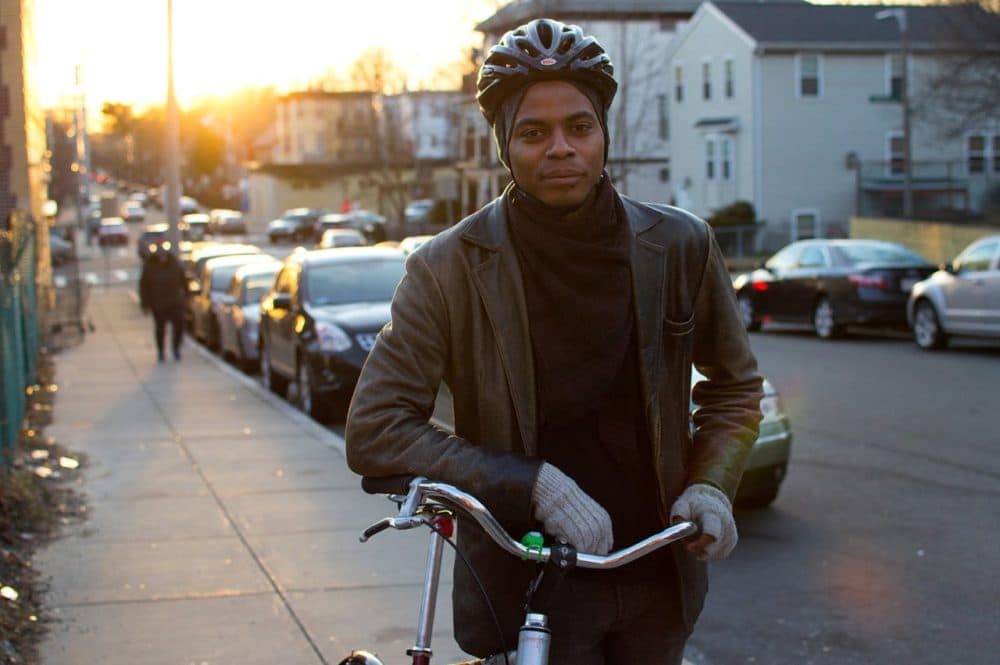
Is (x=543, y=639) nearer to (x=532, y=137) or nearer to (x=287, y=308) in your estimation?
(x=532, y=137)

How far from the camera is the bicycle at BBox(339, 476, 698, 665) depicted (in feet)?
8.68

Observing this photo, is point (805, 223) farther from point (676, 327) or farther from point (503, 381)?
point (503, 381)

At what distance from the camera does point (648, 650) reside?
3047mm

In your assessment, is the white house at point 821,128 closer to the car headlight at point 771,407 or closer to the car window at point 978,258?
the car window at point 978,258

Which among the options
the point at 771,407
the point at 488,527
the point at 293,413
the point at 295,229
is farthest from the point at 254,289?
the point at 295,229

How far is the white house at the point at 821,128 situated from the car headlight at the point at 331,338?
111 feet

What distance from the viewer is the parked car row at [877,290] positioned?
18.9 metres

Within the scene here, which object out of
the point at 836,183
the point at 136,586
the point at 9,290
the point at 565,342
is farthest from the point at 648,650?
the point at 836,183

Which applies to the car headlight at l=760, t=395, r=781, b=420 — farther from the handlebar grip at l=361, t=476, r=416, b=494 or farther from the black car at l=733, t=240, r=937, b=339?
the black car at l=733, t=240, r=937, b=339

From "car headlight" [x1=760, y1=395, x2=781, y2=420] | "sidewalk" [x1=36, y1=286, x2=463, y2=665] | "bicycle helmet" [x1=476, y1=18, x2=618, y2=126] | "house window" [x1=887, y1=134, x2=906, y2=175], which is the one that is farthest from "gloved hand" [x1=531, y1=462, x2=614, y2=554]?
"house window" [x1=887, y1=134, x2=906, y2=175]

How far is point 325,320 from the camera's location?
47.1 ft

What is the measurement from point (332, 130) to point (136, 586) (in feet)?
317

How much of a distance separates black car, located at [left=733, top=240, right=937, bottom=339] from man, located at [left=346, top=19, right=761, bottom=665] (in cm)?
1920

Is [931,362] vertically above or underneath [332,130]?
underneath
